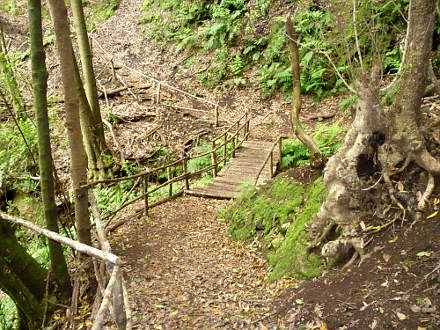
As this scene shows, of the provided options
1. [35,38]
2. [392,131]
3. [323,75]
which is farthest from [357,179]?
[323,75]

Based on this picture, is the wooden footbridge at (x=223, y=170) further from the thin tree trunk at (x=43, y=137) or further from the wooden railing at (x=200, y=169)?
the thin tree trunk at (x=43, y=137)

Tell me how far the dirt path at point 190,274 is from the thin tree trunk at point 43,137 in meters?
1.03

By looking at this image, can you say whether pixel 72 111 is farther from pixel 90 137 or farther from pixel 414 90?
pixel 90 137

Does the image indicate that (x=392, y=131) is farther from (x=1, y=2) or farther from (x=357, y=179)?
(x=1, y=2)

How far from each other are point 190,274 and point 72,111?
3.07 meters

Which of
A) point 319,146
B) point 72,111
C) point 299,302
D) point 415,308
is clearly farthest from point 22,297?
point 319,146

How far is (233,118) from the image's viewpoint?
1606 cm

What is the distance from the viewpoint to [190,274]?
6457 mm

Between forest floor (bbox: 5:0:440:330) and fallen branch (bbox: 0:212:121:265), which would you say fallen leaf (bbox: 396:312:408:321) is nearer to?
forest floor (bbox: 5:0:440:330)

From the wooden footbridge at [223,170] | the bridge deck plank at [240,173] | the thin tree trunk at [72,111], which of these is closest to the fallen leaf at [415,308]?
the thin tree trunk at [72,111]

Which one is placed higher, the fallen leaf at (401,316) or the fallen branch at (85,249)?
the fallen branch at (85,249)

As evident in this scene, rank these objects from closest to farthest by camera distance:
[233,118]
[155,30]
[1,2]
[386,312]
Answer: [386,312], [233,118], [155,30], [1,2]

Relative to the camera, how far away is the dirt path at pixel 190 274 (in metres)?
5.12

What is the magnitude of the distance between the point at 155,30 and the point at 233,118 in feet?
30.4
